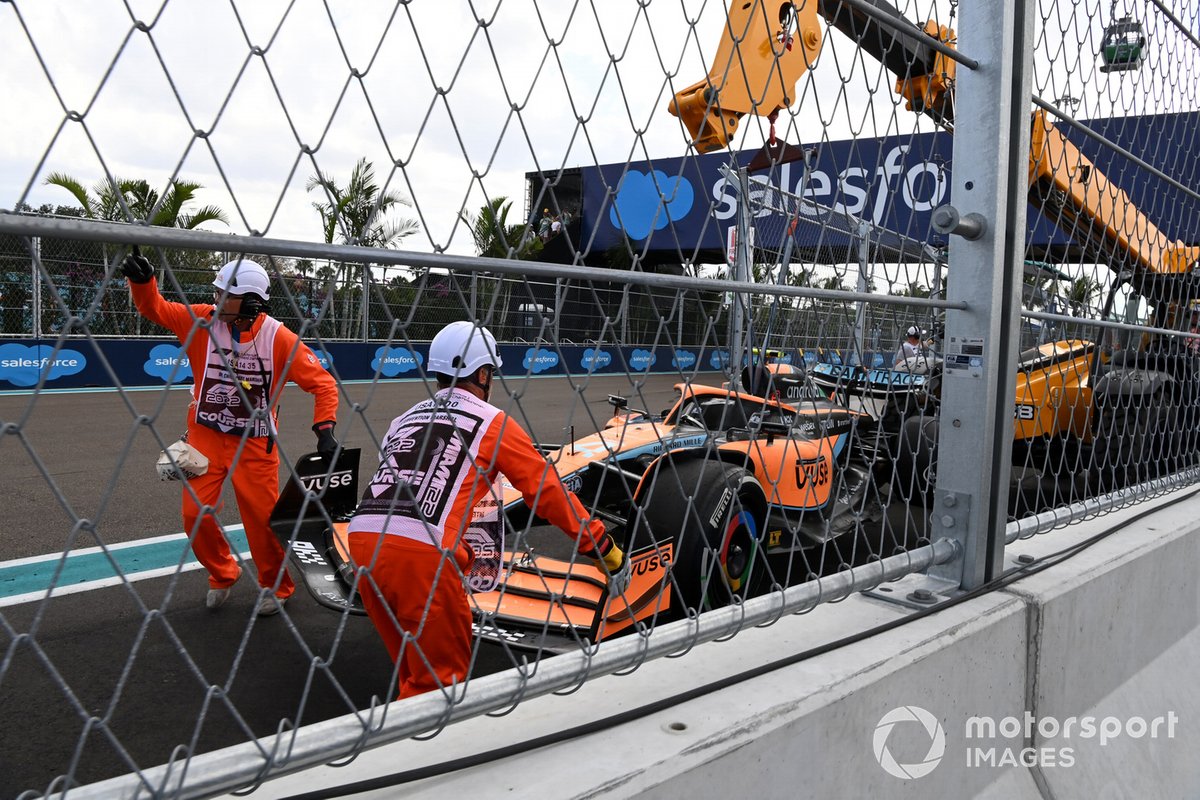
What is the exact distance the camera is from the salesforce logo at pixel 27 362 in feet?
33.1

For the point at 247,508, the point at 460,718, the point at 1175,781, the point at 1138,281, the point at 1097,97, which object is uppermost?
the point at 1097,97

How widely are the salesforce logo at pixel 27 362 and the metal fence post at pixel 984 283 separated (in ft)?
35.0

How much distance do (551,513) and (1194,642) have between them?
2342mm

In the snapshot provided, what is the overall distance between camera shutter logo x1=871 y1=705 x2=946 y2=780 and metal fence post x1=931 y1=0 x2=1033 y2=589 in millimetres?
506

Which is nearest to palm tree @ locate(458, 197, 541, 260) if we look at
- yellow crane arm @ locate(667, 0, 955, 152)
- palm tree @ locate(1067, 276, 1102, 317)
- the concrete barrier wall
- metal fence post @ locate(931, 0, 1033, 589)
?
yellow crane arm @ locate(667, 0, 955, 152)

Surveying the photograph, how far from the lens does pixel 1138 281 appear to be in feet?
18.2

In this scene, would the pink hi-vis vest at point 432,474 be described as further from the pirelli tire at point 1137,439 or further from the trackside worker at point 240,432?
the pirelli tire at point 1137,439

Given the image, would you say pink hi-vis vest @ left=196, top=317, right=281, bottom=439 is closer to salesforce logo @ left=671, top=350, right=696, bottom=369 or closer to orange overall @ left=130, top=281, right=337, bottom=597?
orange overall @ left=130, top=281, right=337, bottom=597

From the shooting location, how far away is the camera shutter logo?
5.49ft

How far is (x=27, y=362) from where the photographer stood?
10.4 m

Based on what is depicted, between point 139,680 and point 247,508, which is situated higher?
point 247,508

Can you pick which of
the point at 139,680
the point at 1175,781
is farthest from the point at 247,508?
the point at 1175,781

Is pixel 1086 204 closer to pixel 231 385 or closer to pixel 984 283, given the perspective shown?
pixel 984 283

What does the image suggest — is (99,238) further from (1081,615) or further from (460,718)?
(1081,615)
